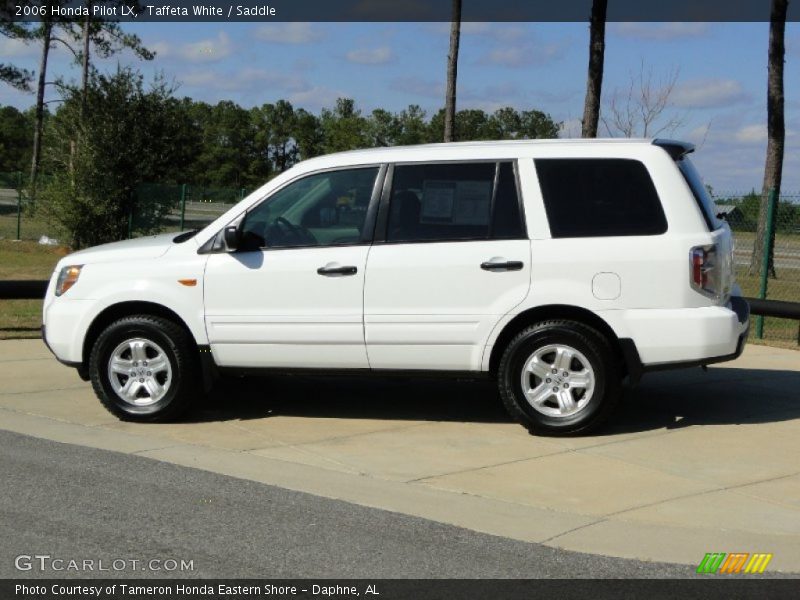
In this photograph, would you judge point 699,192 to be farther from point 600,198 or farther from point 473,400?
point 473,400

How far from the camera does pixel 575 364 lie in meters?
8.22

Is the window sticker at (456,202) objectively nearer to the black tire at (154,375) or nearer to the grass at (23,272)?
the black tire at (154,375)

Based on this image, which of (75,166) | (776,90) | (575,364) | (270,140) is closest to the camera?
(575,364)

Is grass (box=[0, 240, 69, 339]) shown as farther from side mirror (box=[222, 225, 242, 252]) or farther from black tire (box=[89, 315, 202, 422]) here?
side mirror (box=[222, 225, 242, 252])

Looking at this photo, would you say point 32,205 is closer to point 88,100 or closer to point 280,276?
point 88,100

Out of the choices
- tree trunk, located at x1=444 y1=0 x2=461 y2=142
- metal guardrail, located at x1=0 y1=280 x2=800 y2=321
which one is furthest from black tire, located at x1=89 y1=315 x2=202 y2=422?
tree trunk, located at x1=444 y1=0 x2=461 y2=142

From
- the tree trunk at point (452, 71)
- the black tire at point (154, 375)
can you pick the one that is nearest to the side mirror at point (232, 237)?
the black tire at point (154, 375)

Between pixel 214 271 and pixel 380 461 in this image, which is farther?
pixel 214 271

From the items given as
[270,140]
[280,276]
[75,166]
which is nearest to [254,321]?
[280,276]

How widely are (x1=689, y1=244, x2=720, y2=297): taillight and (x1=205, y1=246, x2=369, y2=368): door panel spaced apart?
89.3 inches

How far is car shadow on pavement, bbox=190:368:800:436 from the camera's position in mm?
9062

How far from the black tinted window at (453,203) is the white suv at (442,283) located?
1 centimetres

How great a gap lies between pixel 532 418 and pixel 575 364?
0.48 metres
